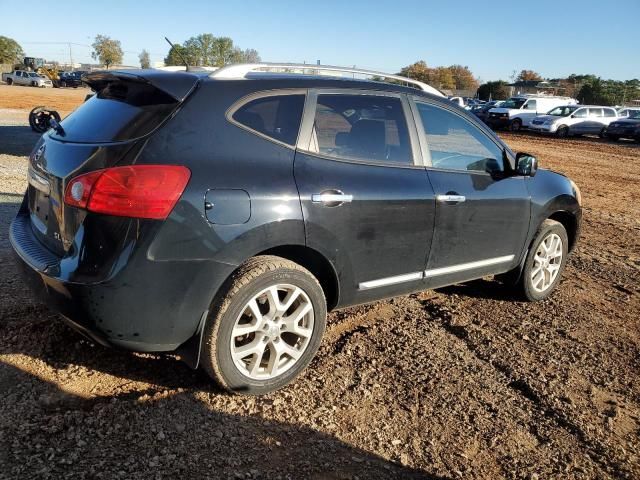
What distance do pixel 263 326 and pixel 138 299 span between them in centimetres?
72

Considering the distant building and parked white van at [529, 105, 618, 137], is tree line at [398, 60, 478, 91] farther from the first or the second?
parked white van at [529, 105, 618, 137]

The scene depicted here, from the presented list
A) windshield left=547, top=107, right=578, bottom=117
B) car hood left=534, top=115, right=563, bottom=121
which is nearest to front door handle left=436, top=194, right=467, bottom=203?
car hood left=534, top=115, right=563, bottom=121

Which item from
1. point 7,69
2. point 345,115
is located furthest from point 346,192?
point 7,69

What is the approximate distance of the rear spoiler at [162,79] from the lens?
9.42 feet

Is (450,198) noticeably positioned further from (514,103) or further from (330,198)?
(514,103)

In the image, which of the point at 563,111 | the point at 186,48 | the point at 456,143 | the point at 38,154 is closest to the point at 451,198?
the point at 456,143

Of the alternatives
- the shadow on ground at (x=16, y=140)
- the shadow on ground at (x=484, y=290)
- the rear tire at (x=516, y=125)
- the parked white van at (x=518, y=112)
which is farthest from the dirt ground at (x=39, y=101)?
the rear tire at (x=516, y=125)

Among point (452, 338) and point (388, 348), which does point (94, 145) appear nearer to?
point (388, 348)

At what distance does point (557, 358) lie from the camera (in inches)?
151

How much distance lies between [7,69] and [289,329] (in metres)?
90.6

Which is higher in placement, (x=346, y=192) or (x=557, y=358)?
(x=346, y=192)

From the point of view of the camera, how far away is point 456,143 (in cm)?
425

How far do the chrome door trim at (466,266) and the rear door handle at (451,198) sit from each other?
50 centimetres

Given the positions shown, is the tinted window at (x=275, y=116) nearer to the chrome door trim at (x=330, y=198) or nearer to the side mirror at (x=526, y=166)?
the chrome door trim at (x=330, y=198)
